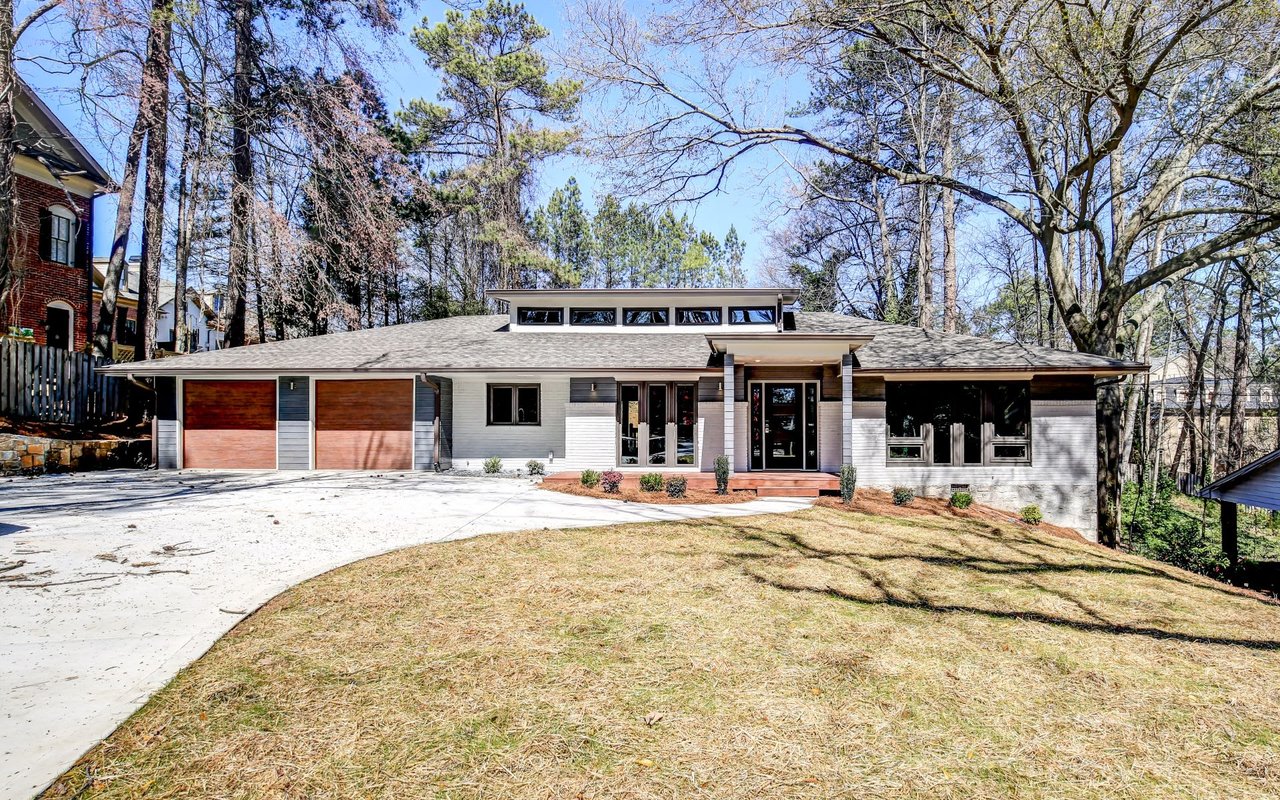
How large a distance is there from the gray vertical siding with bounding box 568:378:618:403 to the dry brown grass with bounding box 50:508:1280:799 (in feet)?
25.6

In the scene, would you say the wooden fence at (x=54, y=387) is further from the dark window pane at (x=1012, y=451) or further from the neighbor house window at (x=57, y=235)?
the dark window pane at (x=1012, y=451)

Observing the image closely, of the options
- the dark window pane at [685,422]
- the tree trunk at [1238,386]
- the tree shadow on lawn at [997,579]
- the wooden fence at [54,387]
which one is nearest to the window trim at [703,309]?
the dark window pane at [685,422]

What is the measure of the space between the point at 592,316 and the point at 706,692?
13.4m

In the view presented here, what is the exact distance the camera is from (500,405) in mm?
14141

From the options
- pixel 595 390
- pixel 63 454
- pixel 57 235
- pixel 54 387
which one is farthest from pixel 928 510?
pixel 57 235

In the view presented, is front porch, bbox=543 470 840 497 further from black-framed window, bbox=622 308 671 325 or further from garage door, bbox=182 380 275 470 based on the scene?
garage door, bbox=182 380 275 470

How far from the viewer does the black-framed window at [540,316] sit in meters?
16.1

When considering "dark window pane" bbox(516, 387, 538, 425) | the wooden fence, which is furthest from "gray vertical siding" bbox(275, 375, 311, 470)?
"dark window pane" bbox(516, 387, 538, 425)

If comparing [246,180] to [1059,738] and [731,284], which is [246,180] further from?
[731,284]

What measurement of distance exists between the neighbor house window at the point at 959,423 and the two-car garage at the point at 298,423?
35.9 feet

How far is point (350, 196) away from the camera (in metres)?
12.2

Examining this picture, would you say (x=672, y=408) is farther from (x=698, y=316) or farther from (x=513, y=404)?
(x=513, y=404)

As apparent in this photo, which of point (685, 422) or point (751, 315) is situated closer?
point (685, 422)

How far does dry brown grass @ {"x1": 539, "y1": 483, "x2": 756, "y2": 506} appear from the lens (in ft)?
34.7
